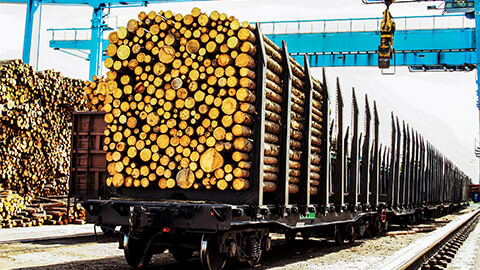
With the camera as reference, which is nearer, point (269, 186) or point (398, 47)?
point (269, 186)

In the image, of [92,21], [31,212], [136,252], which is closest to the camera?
[136,252]

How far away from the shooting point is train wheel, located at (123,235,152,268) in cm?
741

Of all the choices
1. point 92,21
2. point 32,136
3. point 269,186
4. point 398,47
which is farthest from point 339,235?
point 92,21

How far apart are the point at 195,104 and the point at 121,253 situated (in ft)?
11.5

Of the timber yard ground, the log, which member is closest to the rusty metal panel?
the timber yard ground

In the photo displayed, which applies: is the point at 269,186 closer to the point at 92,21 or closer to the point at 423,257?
the point at 423,257

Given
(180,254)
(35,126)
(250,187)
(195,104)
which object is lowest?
(180,254)

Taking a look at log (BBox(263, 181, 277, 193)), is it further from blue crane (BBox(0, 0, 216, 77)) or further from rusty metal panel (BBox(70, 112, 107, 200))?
blue crane (BBox(0, 0, 216, 77))

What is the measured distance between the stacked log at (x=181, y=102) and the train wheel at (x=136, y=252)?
831 millimetres

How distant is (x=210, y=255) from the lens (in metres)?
6.93

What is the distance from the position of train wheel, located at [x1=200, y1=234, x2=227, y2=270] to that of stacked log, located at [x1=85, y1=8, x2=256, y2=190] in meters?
0.80

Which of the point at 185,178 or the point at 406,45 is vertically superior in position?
the point at 406,45

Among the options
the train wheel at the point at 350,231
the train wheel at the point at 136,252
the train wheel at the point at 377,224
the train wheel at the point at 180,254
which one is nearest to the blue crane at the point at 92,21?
Result: the train wheel at the point at 377,224

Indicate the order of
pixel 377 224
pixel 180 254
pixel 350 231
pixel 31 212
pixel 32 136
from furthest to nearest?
pixel 32 136
pixel 31 212
pixel 377 224
pixel 350 231
pixel 180 254
